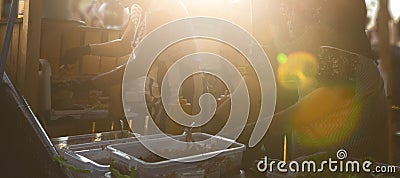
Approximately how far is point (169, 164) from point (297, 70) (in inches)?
45.1

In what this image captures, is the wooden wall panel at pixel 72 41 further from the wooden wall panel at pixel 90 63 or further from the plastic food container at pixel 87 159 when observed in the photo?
the plastic food container at pixel 87 159

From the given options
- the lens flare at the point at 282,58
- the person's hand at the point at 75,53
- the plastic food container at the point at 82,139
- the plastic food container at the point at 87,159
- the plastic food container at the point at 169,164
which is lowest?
the plastic food container at the point at 82,139

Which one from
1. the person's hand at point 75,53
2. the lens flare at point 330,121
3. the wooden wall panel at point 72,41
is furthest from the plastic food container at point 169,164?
the wooden wall panel at point 72,41

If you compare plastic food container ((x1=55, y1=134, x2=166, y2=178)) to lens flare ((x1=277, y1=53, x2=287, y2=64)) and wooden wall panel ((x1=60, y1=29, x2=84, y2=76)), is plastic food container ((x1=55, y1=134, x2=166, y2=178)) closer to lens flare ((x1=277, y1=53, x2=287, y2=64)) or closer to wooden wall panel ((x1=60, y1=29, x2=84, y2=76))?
lens flare ((x1=277, y1=53, x2=287, y2=64))

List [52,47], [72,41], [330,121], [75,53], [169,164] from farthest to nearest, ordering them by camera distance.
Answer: [72,41] < [52,47] < [75,53] < [330,121] < [169,164]

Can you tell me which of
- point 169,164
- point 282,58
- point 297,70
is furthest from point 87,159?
point 282,58

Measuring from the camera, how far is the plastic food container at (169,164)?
1.21 m

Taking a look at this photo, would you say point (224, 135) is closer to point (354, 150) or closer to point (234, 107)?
point (234, 107)

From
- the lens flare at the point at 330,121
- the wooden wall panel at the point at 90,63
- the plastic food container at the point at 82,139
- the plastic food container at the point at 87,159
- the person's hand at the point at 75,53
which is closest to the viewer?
the plastic food container at the point at 87,159

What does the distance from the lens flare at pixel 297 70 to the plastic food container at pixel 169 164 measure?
76 centimetres

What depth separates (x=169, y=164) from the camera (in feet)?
4.05

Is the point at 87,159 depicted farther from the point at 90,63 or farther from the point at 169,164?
the point at 90,63

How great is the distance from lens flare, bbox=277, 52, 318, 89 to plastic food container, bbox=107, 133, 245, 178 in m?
0.76

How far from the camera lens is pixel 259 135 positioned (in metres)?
1.74
